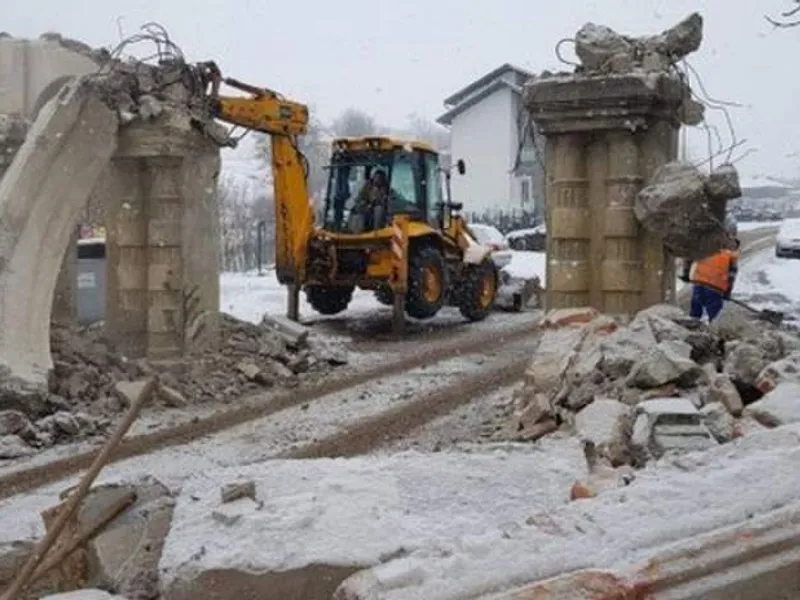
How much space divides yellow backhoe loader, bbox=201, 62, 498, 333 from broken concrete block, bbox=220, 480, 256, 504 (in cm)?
897

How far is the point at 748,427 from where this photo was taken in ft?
16.0

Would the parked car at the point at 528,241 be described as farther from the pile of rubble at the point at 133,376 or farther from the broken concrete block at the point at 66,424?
the broken concrete block at the point at 66,424

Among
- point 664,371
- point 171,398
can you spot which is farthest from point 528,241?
point 664,371

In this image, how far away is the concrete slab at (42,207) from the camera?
8789 mm

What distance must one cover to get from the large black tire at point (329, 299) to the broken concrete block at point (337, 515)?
10.8 m

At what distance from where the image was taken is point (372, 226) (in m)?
14.2

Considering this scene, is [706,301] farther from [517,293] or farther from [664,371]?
[517,293]

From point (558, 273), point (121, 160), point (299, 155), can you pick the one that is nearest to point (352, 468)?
point (558, 273)

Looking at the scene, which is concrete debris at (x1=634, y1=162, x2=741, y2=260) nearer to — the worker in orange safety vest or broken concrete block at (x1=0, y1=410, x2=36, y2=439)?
the worker in orange safety vest

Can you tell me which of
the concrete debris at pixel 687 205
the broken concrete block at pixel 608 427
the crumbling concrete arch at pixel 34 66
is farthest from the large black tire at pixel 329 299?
the broken concrete block at pixel 608 427

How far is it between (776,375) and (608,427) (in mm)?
1029

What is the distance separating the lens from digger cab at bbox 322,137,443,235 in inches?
563

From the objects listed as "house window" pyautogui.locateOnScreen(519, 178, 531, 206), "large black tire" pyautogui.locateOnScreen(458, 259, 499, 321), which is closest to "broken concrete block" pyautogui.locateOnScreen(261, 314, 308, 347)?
"large black tire" pyautogui.locateOnScreen(458, 259, 499, 321)

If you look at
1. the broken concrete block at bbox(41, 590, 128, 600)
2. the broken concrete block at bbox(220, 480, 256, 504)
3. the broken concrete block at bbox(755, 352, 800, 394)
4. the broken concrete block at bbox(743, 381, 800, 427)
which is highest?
the broken concrete block at bbox(755, 352, 800, 394)
